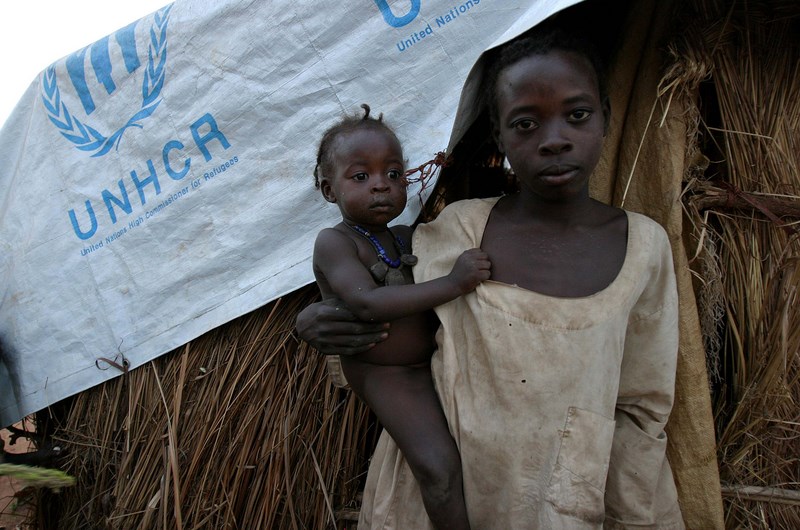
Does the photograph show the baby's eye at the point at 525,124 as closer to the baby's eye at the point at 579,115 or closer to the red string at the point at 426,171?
the baby's eye at the point at 579,115

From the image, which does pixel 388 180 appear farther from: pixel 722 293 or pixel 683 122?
pixel 722 293

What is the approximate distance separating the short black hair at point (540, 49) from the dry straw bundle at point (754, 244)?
21 centimetres

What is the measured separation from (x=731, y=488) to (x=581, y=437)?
574mm

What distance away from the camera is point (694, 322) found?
1399 millimetres

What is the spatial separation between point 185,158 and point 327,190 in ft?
1.70

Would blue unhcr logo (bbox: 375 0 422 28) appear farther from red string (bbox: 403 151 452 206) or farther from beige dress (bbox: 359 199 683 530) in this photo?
beige dress (bbox: 359 199 683 530)

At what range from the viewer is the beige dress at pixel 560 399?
1.19 meters

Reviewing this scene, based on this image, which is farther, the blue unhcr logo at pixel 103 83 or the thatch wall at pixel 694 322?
the blue unhcr logo at pixel 103 83

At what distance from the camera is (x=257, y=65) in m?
1.67

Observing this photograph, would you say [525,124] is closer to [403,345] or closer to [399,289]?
[399,289]

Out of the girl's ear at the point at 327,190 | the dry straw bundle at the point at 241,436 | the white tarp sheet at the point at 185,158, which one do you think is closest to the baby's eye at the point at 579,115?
the white tarp sheet at the point at 185,158

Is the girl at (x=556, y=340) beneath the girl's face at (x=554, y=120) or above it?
beneath

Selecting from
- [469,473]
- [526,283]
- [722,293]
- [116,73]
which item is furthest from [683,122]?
[116,73]

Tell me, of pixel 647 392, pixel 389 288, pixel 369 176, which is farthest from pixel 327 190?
pixel 647 392
